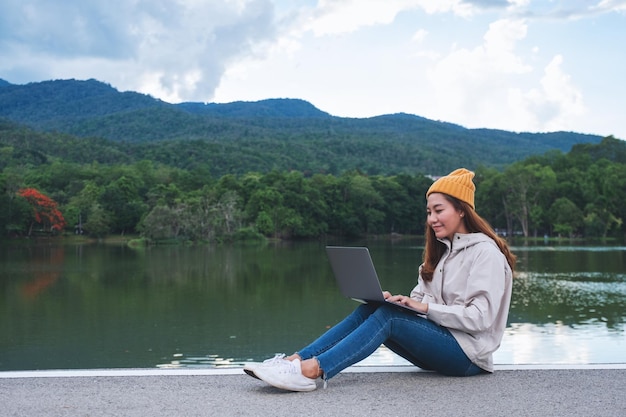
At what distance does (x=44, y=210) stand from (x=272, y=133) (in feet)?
188

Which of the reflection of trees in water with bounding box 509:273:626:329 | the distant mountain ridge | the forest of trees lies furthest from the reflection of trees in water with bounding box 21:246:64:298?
the distant mountain ridge

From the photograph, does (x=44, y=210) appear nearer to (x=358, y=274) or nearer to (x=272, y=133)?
(x=358, y=274)

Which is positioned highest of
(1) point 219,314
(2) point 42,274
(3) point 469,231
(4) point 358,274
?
(3) point 469,231

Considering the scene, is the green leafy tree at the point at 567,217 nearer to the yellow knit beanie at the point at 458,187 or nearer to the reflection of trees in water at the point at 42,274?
the reflection of trees in water at the point at 42,274

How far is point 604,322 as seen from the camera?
13.0 meters

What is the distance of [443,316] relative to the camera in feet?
9.36

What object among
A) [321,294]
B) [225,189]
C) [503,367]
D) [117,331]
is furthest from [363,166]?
[503,367]

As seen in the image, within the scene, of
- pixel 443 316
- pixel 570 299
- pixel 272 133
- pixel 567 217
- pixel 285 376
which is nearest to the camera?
pixel 285 376

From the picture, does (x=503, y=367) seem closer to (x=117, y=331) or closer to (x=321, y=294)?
(x=117, y=331)

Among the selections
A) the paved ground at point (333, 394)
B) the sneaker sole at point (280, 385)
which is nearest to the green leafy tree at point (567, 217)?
the paved ground at point (333, 394)

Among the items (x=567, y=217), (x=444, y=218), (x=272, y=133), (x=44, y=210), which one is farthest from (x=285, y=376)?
(x=272, y=133)

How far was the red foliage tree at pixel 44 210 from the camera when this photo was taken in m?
44.7

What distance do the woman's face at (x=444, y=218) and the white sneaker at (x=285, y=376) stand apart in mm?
796

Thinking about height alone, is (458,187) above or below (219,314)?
above
